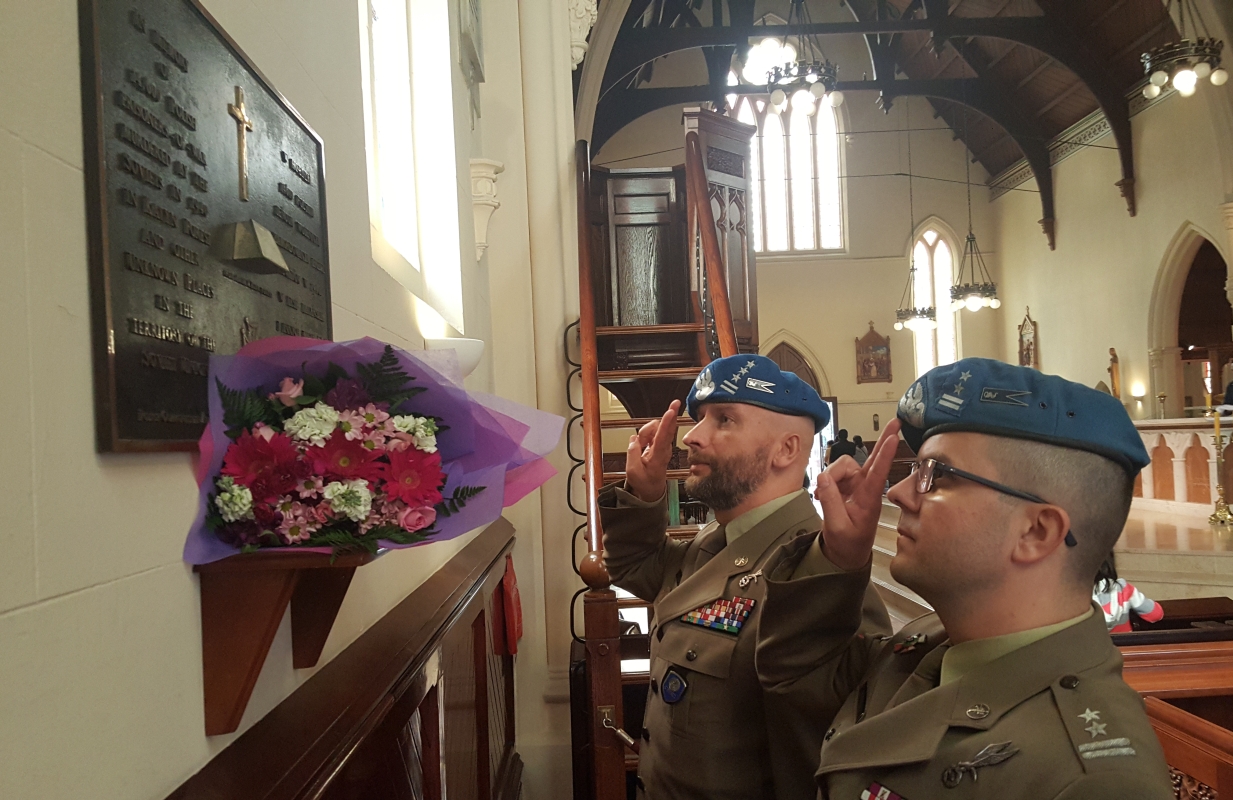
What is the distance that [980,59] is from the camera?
15766mm

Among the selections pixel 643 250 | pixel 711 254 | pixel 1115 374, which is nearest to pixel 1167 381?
pixel 1115 374

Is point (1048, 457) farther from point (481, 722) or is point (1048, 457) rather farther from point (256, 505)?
point (481, 722)

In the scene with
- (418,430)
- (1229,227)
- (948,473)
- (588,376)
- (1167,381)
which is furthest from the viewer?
(1167,381)

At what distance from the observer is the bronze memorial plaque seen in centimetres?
84

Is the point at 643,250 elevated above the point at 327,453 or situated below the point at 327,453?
above

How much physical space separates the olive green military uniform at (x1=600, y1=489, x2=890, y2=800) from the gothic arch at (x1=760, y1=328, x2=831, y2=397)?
54.7 feet

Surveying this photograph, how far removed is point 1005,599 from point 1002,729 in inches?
6.1

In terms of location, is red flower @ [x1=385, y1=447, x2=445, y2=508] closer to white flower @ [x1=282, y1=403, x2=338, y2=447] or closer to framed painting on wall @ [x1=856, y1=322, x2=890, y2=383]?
white flower @ [x1=282, y1=403, x2=338, y2=447]

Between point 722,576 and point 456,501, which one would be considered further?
point 722,576

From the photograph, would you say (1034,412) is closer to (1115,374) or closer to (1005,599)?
(1005,599)

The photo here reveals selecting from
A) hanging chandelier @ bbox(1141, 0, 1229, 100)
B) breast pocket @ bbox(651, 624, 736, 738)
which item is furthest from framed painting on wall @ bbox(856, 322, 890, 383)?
breast pocket @ bbox(651, 624, 736, 738)

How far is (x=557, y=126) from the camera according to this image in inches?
173

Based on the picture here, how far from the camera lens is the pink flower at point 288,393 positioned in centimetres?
105

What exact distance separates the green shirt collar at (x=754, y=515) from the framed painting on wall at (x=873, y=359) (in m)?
17.0
